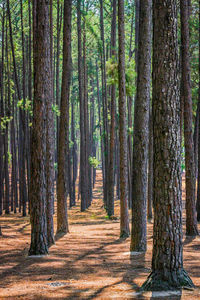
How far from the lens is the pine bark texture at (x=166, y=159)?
5.76 m

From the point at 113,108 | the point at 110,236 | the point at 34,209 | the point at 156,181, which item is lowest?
the point at 110,236

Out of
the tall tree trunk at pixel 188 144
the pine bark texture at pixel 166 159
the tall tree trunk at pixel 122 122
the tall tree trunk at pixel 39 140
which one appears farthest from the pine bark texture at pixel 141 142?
the pine bark texture at pixel 166 159

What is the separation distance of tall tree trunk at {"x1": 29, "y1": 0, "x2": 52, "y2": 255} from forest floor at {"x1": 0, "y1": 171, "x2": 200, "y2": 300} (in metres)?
0.62

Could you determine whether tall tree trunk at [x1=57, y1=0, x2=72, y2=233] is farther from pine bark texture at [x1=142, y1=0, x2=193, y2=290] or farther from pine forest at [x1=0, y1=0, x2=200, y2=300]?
pine bark texture at [x1=142, y1=0, x2=193, y2=290]

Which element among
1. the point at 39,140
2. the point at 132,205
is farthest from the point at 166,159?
the point at 39,140

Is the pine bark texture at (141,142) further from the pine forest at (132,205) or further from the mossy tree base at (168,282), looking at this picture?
the mossy tree base at (168,282)

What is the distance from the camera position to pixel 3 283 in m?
7.06

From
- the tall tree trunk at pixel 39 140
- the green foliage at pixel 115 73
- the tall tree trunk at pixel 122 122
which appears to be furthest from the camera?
the green foliage at pixel 115 73

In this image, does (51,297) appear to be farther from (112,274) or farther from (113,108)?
(113,108)

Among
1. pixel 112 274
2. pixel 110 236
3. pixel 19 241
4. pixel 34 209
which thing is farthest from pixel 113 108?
pixel 112 274

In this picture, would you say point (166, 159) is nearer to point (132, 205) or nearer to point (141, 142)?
point (141, 142)

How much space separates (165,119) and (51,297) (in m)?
2.93

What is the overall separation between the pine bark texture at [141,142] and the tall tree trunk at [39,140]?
219 cm

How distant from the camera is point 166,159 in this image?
5.80m
